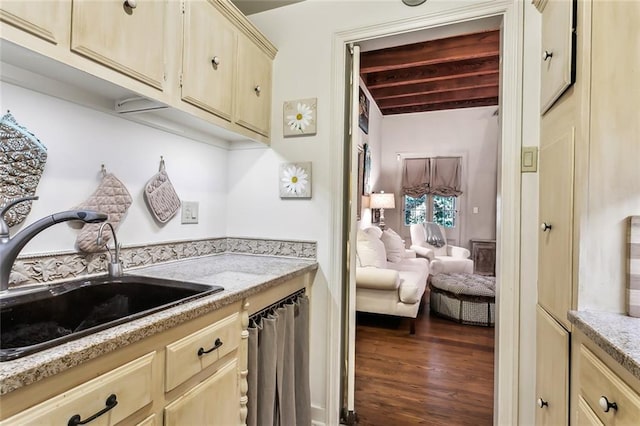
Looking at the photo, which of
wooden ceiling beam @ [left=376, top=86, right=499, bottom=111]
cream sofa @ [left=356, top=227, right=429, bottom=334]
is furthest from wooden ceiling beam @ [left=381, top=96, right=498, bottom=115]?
cream sofa @ [left=356, top=227, right=429, bottom=334]

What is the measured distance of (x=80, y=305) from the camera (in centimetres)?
112

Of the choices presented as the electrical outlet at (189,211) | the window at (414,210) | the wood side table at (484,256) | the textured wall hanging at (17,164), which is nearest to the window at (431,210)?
the window at (414,210)

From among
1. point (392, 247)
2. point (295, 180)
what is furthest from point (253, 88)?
point (392, 247)

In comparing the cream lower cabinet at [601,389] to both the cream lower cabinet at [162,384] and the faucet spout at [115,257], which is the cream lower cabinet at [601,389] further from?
the faucet spout at [115,257]

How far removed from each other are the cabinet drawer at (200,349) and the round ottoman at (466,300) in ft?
9.50

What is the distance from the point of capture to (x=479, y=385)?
2.24 metres

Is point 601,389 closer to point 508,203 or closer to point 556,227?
point 556,227

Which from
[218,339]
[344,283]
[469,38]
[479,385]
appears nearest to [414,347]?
[479,385]

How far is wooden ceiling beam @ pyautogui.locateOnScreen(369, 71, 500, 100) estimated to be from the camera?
181 inches

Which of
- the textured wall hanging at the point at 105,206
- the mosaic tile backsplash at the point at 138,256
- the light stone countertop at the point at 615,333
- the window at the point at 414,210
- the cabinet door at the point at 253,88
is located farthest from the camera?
the window at the point at 414,210

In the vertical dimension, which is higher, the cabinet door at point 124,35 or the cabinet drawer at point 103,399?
the cabinet door at point 124,35

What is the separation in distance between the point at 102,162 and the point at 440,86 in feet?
15.7

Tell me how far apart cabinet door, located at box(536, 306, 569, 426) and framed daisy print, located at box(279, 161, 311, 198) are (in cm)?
128

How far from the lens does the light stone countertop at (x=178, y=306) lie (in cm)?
59
